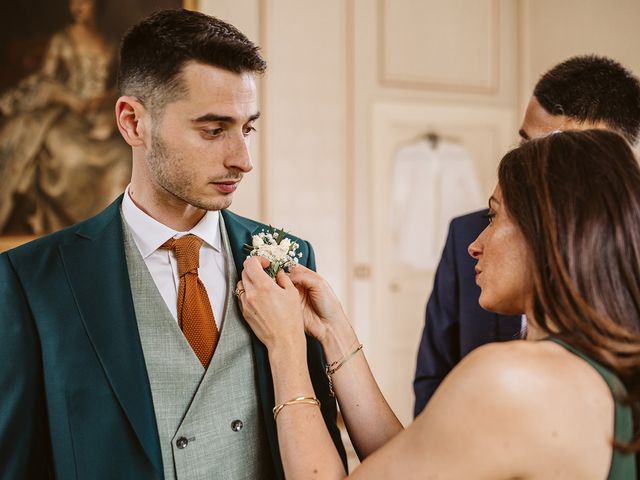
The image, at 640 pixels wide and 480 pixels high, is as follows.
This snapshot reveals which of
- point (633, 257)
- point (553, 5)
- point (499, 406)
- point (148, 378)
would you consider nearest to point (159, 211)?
point (148, 378)

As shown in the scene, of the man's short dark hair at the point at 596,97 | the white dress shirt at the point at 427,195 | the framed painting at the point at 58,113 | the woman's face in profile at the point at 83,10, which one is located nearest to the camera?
the man's short dark hair at the point at 596,97

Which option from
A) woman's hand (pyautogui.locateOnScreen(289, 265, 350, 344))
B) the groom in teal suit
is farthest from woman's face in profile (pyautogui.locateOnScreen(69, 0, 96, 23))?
woman's hand (pyautogui.locateOnScreen(289, 265, 350, 344))

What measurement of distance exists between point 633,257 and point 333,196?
3.45 m

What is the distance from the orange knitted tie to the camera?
5.04 ft

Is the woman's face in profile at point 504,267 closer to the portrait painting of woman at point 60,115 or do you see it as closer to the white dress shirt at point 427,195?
the portrait painting of woman at point 60,115

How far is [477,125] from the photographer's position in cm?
507

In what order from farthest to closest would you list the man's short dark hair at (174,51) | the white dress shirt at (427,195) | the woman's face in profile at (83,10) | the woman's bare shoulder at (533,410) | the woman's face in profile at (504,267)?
the white dress shirt at (427,195)
the woman's face in profile at (83,10)
the man's short dark hair at (174,51)
the woman's face in profile at (504,267)
the woman's bare shoulder at (533,410)

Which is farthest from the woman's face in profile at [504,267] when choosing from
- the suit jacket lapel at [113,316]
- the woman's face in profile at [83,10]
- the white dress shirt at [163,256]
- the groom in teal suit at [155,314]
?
the woman's face in profile at [83,10]

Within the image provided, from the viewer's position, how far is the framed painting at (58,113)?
3.78 m

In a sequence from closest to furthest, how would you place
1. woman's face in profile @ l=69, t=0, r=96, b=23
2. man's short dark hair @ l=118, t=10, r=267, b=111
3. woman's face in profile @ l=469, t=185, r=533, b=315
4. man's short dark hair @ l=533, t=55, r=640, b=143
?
woman's face in profile @ l=469, t=185, r=533, b=315, man's short dark hair @ l=118, t=10, r=267, b=111, man's short dark hair @ l=533, t=55, r=640, b=143, woman's face in profile @ l=69, t=0, r=96, b=23

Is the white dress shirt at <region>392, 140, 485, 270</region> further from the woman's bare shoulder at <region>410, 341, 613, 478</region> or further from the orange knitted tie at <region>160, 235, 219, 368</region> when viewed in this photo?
the woman's bare shoulder at <region>410, 341, 613, 478</region>

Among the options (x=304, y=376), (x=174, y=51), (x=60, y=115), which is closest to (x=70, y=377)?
(x=304, y=376)

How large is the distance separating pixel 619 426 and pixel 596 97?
1061mm

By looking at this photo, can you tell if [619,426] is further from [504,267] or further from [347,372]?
[347,372]
